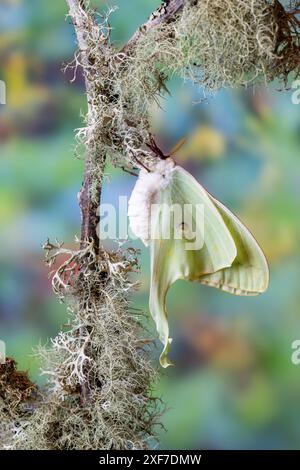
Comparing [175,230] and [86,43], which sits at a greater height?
[86,43]

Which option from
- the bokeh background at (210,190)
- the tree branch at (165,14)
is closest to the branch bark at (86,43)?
the tree branch at (165,14)

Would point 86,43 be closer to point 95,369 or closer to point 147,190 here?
point 147,190

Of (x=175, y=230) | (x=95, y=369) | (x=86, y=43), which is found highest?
(x=86, y=43)

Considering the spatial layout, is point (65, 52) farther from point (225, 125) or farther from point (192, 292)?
point (192, 292)

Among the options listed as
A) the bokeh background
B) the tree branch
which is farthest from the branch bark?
the bokeh background

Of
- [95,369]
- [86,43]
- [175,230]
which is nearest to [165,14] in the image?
[86,43]

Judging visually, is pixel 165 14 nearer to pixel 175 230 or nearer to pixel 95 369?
pixel 175 230

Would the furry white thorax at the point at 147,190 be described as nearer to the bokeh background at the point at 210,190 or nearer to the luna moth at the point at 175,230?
the luna moth at the point at 175,230

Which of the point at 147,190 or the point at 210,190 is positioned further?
the point at 210,190
